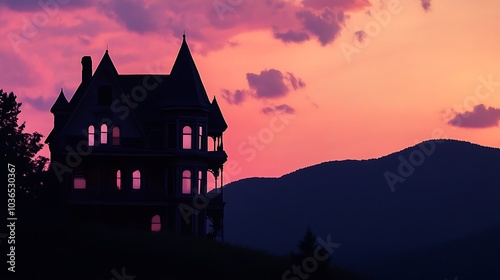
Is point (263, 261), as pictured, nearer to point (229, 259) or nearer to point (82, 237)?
point (229, 259)

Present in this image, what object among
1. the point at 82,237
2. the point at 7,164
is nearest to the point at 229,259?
the point at 82,237

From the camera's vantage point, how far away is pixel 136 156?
6259cm

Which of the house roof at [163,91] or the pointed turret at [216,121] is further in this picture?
the pointed turret at [216,121]

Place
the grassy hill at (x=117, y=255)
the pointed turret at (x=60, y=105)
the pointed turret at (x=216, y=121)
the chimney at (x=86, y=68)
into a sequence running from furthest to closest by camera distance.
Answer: the chimney at (x=86, y=68)
the pointed turret at (x=216, y=121)
the pointed turret at (x=60, y=105)
the grassy hill at (x=117, y=255)

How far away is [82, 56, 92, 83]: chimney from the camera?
6706 centimetres

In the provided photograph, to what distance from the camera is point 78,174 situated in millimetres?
62938

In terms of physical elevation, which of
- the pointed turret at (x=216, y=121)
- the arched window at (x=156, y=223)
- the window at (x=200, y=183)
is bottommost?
the arched window at (x=156, y=223)

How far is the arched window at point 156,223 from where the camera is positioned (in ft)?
208

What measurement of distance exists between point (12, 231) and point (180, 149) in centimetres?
1520

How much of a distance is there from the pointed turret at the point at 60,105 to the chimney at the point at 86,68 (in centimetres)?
204

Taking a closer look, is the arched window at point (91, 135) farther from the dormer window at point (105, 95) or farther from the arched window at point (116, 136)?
the dormer window at point (105, 95)

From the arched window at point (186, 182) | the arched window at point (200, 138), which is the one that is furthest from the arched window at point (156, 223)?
the arched window at point (200, 138)

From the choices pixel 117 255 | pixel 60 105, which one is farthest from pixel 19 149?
pixel 117 255

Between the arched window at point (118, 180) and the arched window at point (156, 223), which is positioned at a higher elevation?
the arched window at point (118, 180)
